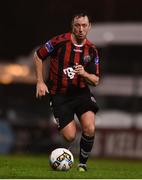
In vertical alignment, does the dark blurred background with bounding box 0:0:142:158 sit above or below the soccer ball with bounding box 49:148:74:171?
below

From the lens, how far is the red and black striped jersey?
43.3 feet

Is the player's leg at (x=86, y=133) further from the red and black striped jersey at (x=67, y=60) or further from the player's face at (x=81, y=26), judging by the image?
the player's face at (x=81, y=26)

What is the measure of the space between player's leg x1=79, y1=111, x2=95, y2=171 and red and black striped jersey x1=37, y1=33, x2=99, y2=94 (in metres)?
0.44

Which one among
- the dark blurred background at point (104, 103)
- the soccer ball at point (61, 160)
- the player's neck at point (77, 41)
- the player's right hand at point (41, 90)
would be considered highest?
the player's neck at point (77, 41)

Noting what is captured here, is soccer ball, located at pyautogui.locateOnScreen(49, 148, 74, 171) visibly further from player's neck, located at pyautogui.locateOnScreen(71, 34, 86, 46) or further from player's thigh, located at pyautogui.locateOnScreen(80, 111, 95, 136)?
player's neck, located at pyautogui.locateOnScreen(71, 34, 86, 46)

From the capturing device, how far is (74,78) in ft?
43.4

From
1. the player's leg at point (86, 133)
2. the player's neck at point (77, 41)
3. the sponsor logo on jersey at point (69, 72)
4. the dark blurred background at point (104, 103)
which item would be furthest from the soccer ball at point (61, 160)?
the dark blurred background at point (104, 103)

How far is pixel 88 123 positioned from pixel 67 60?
0.92 m

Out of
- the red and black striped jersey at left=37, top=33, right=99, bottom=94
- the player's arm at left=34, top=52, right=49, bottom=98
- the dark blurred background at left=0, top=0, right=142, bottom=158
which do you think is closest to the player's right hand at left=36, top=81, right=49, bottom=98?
the player's arm at left=34, top=52, right=49, bottom=98

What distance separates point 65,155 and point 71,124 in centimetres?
55

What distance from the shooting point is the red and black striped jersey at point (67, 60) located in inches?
520

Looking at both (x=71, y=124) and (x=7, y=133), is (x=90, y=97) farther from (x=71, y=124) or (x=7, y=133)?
(x=7, y=133)

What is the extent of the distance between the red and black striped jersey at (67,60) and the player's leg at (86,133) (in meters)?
0.44

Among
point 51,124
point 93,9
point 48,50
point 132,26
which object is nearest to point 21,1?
point 93,9
